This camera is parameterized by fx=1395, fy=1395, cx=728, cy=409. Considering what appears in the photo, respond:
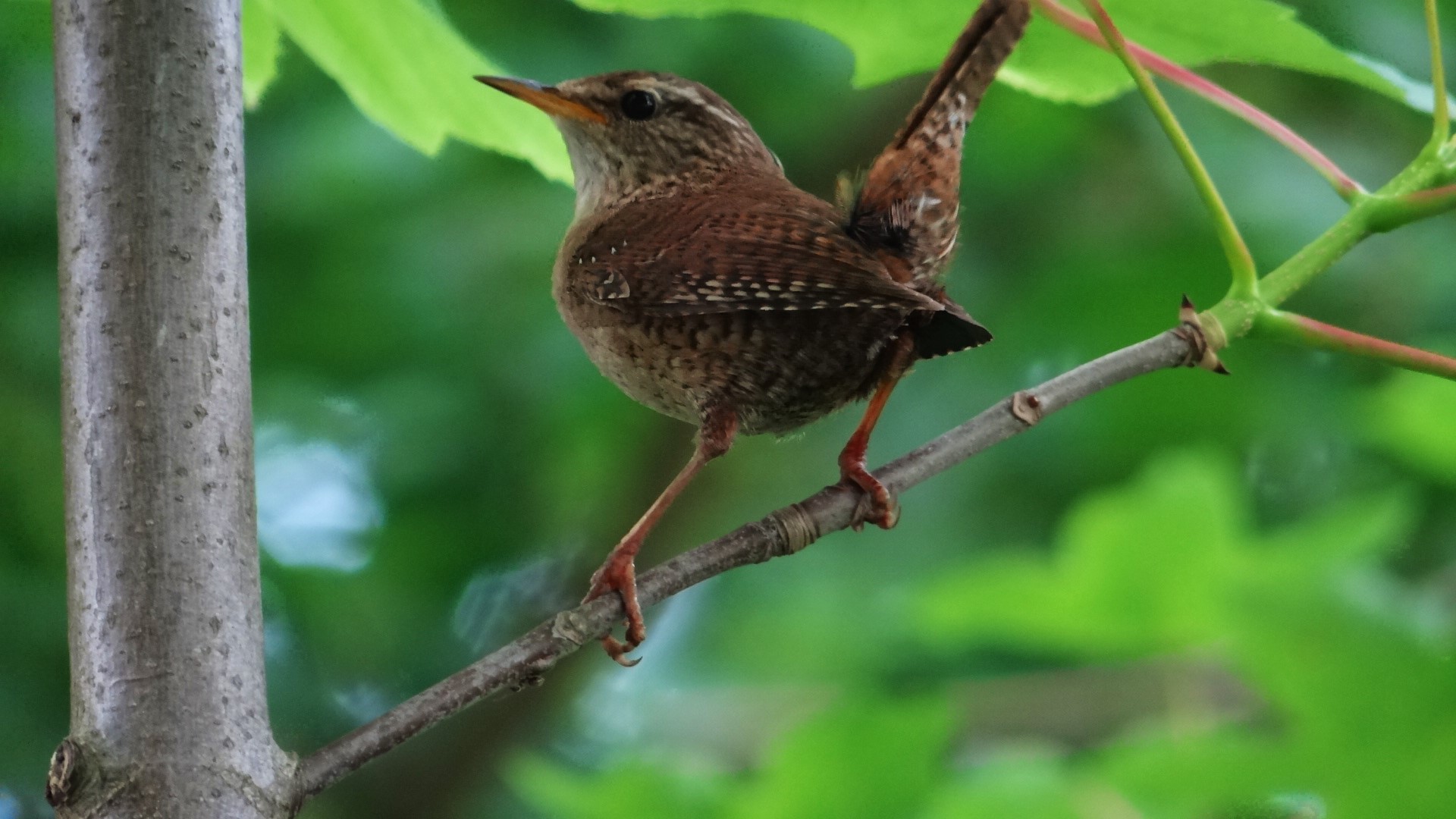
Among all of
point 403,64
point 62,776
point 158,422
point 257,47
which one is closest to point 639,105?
point 403,64

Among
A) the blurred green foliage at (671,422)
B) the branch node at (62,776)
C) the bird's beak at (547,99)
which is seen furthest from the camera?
the blurred green foliage at (671,422)

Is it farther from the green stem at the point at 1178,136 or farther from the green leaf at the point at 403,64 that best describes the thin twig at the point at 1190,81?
the green leaf at the point at 403,64

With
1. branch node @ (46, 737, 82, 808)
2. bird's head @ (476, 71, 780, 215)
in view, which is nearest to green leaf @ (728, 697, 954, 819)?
bird's head @ (476, 71, 780, 215)

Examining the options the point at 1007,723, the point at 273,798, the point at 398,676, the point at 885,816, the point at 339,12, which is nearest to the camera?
the point at 273,798

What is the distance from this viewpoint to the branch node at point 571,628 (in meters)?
1.01

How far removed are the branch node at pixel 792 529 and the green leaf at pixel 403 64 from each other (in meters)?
0.54

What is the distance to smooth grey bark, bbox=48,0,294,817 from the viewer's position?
926 millimetres

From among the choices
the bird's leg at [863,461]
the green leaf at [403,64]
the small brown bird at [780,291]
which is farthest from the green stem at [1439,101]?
the green leaf at [403,64]

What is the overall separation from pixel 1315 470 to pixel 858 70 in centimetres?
202

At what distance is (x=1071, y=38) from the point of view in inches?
55.2

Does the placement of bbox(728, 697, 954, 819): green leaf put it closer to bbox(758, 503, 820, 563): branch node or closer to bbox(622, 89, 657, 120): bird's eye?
bbox(758, 503, 820, 563): branch node

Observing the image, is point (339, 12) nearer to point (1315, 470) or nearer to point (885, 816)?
point (885, 816)

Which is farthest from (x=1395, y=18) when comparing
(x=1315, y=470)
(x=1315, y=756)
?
(x=1315, y=756)

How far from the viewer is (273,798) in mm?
931
